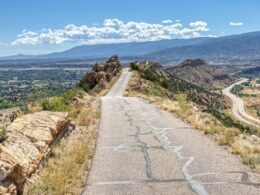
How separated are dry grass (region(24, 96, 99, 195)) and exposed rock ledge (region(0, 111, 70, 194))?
0.33 meters

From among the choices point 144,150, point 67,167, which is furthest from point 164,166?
point 67,167

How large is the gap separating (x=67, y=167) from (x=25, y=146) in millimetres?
1329

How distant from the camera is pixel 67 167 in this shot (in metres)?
11.1

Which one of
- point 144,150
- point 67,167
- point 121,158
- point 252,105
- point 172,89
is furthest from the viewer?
point 252,105

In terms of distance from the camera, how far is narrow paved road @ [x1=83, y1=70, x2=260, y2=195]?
928 cm

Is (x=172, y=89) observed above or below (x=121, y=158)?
below

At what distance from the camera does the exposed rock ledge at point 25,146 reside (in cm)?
832

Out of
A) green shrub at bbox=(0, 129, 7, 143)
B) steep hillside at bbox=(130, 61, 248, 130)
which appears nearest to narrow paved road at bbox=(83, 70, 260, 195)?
green shrub at bbox=(0, 129, 7, 143)

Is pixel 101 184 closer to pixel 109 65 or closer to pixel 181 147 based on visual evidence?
pixel 181 147

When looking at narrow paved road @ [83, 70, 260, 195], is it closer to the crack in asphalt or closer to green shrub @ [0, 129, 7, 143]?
the crack in asphalt

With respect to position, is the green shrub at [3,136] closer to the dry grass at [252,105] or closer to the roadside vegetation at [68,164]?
the roadside vegetation at [68,164]

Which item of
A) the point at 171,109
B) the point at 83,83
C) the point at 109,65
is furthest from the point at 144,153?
the point at 109,65

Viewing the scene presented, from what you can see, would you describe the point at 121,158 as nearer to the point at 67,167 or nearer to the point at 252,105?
the point at 67,167

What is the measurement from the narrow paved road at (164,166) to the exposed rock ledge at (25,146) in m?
1.45
